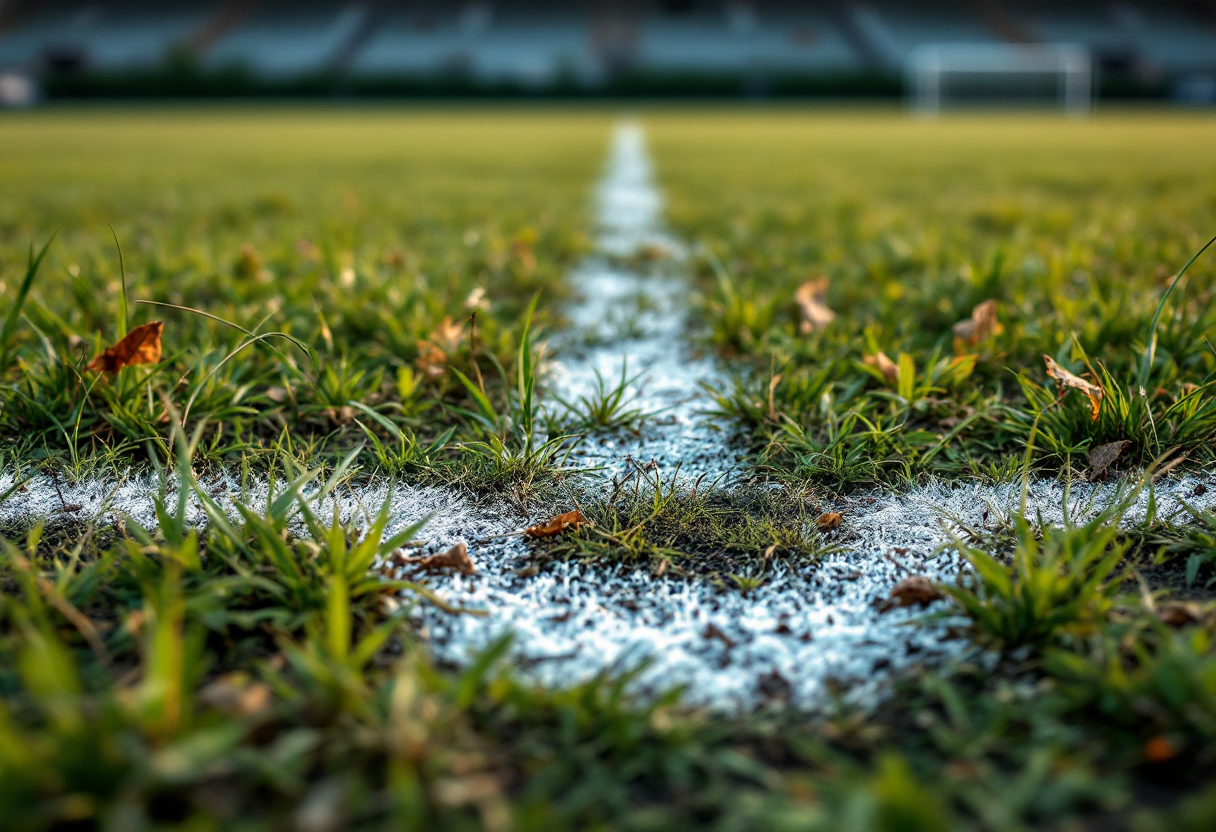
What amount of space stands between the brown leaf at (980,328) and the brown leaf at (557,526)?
1235 mm

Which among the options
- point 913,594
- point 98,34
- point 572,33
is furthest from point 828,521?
point 98,34

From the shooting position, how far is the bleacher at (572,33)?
1347 inches

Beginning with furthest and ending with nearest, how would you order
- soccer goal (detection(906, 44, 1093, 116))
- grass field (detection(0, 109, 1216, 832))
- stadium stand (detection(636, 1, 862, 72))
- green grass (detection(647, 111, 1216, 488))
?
stadium stand (detection(636, 1, 862, 72)), soccer goal (detection(906, 44, 1093, 116)), green grass (detection(647, 111, 1216, 488)), grass field (detection(0, 109, 1216, 832))

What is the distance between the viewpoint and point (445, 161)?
830 centimetres

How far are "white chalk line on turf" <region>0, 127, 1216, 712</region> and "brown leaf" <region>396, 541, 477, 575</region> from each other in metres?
0.02

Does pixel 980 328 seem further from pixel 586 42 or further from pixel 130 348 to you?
pixel 586 42

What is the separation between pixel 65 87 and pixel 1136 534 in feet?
118

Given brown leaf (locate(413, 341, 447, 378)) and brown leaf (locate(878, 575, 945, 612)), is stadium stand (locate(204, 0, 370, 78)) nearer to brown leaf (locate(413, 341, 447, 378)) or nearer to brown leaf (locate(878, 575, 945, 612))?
brown leaf (locate(413, 341, 447, 378))

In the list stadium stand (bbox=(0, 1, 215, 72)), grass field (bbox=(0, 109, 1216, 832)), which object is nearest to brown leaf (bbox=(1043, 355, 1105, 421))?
grass field (bbox=(0, 109, 1216, 832))

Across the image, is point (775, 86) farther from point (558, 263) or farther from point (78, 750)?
point (78, 750)

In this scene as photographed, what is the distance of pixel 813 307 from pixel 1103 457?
106 cm

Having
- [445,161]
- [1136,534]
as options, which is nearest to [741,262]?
[1136,534]

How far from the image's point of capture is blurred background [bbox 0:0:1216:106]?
2952 cm

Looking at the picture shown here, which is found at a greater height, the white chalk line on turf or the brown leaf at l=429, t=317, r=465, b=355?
the brown leaf at l=429, t=317, r=465, b=355
